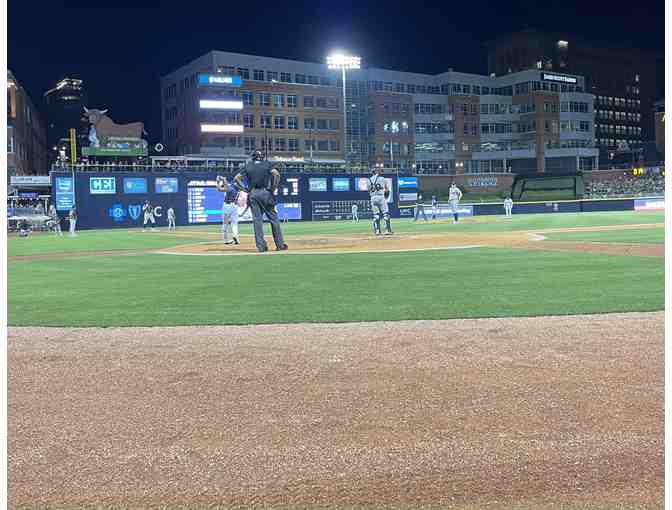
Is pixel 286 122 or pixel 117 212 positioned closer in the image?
pixel 117 212

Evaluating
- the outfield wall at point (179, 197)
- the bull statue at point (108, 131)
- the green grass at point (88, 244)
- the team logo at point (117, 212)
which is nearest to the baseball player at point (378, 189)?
the green grass at point (88, 244)

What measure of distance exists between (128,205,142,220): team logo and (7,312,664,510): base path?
45170mm

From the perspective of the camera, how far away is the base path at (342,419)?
315 cm

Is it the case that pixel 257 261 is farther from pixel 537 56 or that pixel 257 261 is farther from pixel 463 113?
pixel 537 56

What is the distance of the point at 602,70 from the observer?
14962 centimetres

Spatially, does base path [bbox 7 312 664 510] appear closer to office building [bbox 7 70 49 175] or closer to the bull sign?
office building [bbox 7 70 49 175]

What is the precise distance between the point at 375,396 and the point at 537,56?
487 feet

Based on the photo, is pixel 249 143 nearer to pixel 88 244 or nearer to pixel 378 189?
pixel 88 244

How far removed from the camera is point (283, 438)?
12.6ft

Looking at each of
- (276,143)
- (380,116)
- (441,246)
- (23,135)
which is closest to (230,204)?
(441,246)

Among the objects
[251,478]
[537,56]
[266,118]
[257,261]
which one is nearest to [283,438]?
[251,478]

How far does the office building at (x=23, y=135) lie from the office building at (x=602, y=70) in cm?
8970

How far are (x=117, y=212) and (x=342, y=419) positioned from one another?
48250mm

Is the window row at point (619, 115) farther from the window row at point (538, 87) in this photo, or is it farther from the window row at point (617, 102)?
the window row at point (538, 87)
